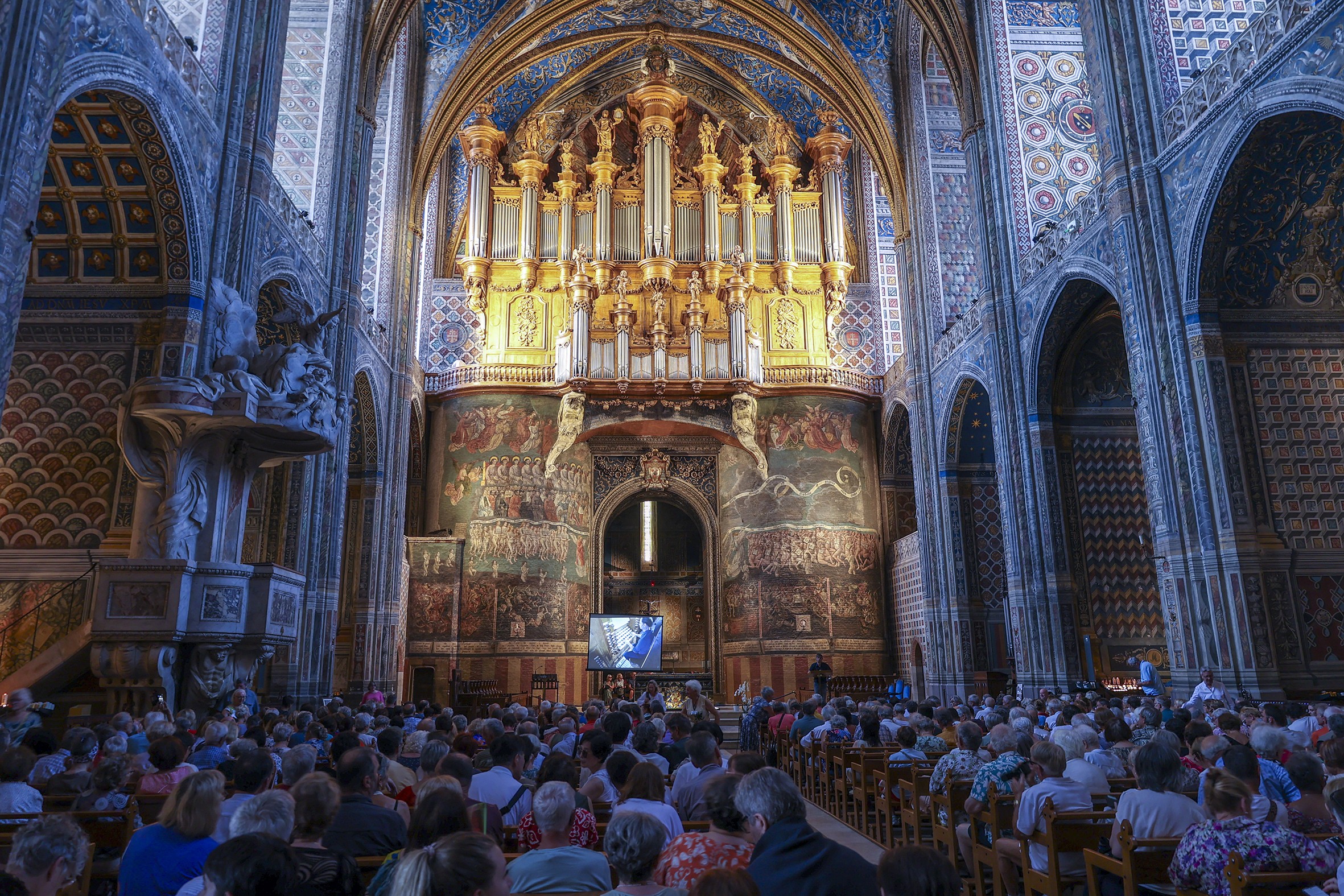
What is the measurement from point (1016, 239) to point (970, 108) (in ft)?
11.1

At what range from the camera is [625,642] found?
2191 centimetres

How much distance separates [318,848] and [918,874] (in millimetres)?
2237

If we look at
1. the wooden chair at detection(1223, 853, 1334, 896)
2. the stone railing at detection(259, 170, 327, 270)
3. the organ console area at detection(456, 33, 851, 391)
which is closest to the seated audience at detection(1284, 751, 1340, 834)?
the wooden chair at detection(1223, 853, 1334, 896)

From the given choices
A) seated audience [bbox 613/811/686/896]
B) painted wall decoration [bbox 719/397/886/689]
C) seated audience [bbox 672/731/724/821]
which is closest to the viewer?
seated audience [bbox 613/811/686/896]

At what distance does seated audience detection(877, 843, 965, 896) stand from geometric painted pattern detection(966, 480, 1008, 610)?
1887 cm

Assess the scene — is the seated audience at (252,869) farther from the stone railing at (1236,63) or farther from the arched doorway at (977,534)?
the arched doorway at (977,534)

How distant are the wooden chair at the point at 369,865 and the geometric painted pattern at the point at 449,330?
21829 mm

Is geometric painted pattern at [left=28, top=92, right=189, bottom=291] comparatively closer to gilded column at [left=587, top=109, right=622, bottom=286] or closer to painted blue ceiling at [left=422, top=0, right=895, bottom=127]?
painted blue ceiling at [left=422, top=0, right=895, bottom=127]

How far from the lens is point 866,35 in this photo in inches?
952

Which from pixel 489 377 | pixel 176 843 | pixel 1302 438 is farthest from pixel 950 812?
pixel 489 377

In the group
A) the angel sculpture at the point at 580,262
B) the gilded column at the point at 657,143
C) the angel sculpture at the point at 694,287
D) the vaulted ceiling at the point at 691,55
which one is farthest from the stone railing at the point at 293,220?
the gilded column at the point at 657,143

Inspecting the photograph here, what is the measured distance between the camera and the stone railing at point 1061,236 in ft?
47.5

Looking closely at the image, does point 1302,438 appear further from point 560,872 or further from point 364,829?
point 364,829

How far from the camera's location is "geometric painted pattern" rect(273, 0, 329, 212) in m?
16.2
